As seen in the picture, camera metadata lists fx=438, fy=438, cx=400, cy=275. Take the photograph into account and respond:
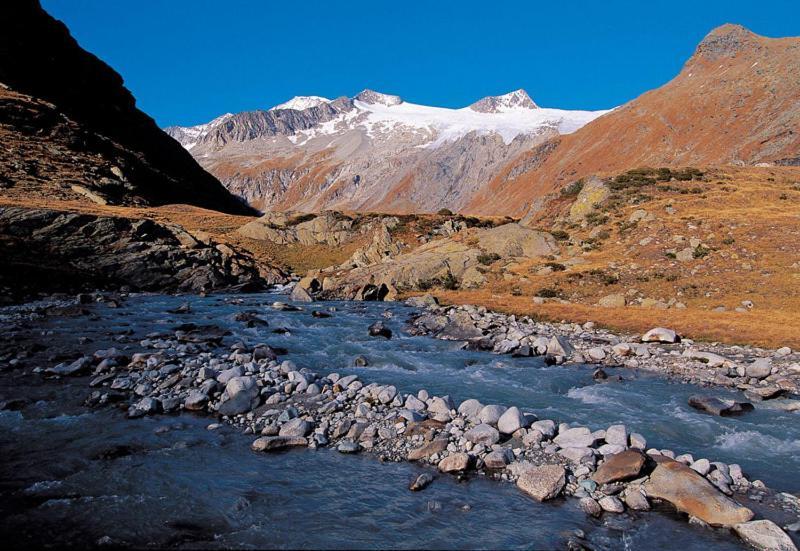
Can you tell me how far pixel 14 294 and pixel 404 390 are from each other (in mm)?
28429

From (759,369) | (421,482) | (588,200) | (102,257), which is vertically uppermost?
Answer: (588,200)

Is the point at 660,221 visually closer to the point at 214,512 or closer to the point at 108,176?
the point at 214,512

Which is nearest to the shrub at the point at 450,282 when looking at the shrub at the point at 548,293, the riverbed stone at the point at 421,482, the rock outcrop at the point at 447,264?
the rock outcrop at the point at 447,264

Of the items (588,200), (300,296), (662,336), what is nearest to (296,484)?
(662,336)

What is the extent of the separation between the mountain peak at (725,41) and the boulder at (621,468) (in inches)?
8219

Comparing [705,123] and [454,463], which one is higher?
[705,123]

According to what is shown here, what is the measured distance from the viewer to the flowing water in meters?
8.49

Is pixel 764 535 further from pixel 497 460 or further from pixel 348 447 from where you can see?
pixel 348 447

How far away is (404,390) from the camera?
17000 mm

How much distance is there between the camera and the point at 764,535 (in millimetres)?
8594

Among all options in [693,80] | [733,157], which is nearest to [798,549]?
[733,157]

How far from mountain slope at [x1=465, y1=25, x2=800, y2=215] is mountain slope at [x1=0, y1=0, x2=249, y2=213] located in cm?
9506

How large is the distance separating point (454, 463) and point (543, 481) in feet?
7.10

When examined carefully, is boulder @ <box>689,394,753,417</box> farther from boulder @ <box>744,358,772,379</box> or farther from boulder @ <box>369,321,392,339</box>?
boulder @ <box>369,321,392,339</box>
